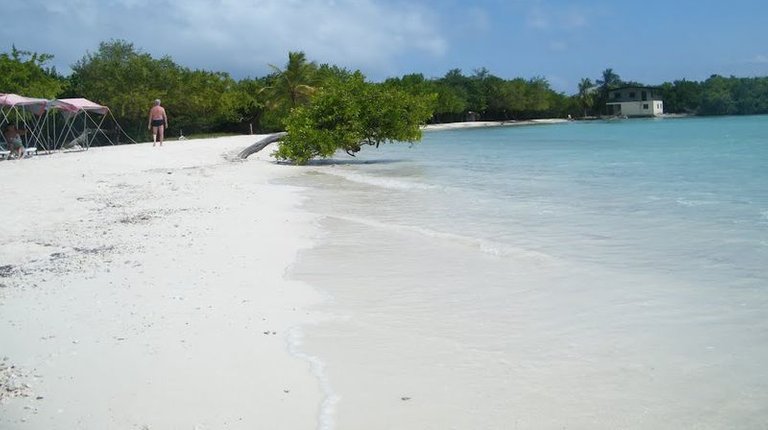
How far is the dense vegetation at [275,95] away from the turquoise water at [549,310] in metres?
10.4

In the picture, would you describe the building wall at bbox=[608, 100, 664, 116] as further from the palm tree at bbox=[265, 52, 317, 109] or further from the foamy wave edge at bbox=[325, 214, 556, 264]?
the foamy wave edge at bbox=[325, 214, 556, 264]

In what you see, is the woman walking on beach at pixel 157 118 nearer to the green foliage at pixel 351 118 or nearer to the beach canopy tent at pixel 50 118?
the beach canopy tent at pixel 50 118

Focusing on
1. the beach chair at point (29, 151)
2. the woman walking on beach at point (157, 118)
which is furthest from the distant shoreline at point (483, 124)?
the beach chair at point (29, 151)

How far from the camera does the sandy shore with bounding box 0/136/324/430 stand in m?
3.89

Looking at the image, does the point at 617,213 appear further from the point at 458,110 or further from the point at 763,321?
the point at 458,110

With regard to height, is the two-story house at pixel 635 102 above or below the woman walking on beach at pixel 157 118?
above

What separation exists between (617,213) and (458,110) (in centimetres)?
8287

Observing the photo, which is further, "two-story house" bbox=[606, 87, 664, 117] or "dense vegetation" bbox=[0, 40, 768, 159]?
"two-story house" bbox=[606, 87, 664, 117]

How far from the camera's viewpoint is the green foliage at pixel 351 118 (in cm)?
2317

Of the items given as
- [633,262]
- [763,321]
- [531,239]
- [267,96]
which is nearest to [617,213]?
[531,239]

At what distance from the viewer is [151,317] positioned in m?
5.47

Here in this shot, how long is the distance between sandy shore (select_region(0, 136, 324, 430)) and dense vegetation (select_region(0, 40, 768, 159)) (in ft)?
39.1

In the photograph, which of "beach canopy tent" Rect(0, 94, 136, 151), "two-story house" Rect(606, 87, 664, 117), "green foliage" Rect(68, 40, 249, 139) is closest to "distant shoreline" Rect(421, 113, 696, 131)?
"two-story house" Rect(606, 87, 664, 117)

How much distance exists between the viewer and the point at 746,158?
Result: 2638cm
